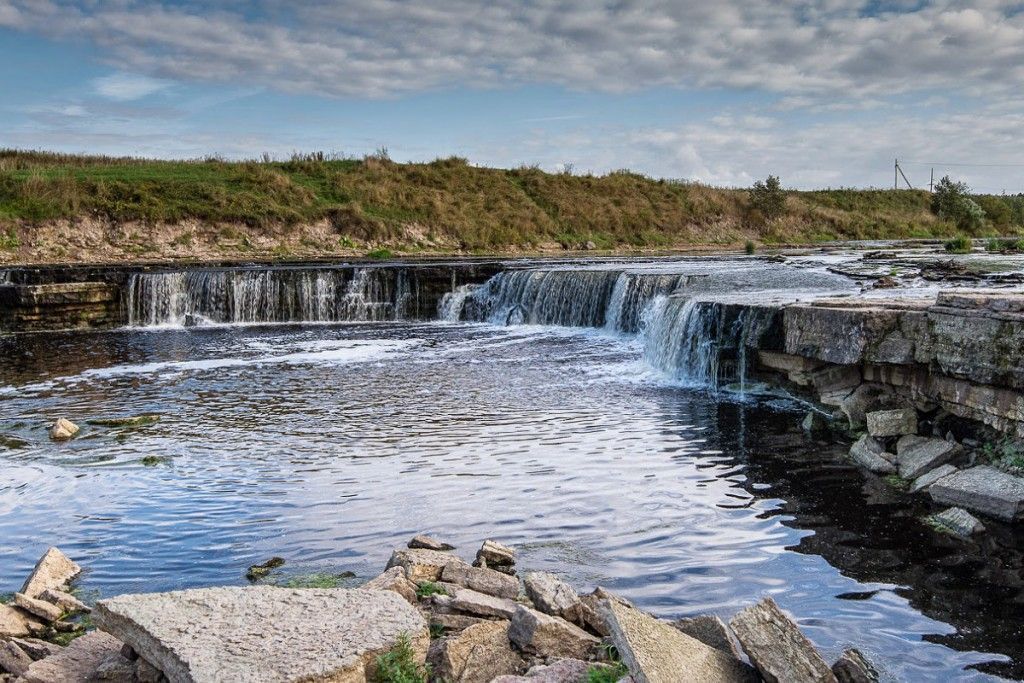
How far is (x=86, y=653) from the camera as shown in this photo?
15.1 feet

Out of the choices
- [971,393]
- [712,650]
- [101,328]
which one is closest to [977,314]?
[971,393]

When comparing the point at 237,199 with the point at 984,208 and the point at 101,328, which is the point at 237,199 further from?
the point at 984,208

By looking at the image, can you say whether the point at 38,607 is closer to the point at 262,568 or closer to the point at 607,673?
the point at 262,568

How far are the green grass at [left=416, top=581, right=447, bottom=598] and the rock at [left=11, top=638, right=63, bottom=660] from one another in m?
2.02

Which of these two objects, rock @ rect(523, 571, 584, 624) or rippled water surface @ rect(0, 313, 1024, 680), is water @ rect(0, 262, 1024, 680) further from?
rock @ rect(523, 571, 584, 624)

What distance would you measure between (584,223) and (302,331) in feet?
88.6

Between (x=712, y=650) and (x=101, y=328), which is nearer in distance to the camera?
(x=712, y=650)

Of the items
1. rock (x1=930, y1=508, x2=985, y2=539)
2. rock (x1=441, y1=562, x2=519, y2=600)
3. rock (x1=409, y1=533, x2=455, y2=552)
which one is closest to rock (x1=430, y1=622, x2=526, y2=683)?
rock (x1=441, y1=562, x2=519, y2=600)

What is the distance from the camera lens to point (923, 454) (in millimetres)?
8711

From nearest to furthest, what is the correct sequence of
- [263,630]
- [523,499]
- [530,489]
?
[263,630] → [523,499] → [530,489]

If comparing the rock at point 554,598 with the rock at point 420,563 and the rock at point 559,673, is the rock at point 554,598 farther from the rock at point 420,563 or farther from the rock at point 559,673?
the rock at point 420,563

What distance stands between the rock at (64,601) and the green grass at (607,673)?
3.43m

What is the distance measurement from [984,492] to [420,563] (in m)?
4.73

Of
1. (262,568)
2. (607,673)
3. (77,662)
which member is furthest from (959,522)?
(77,662)
